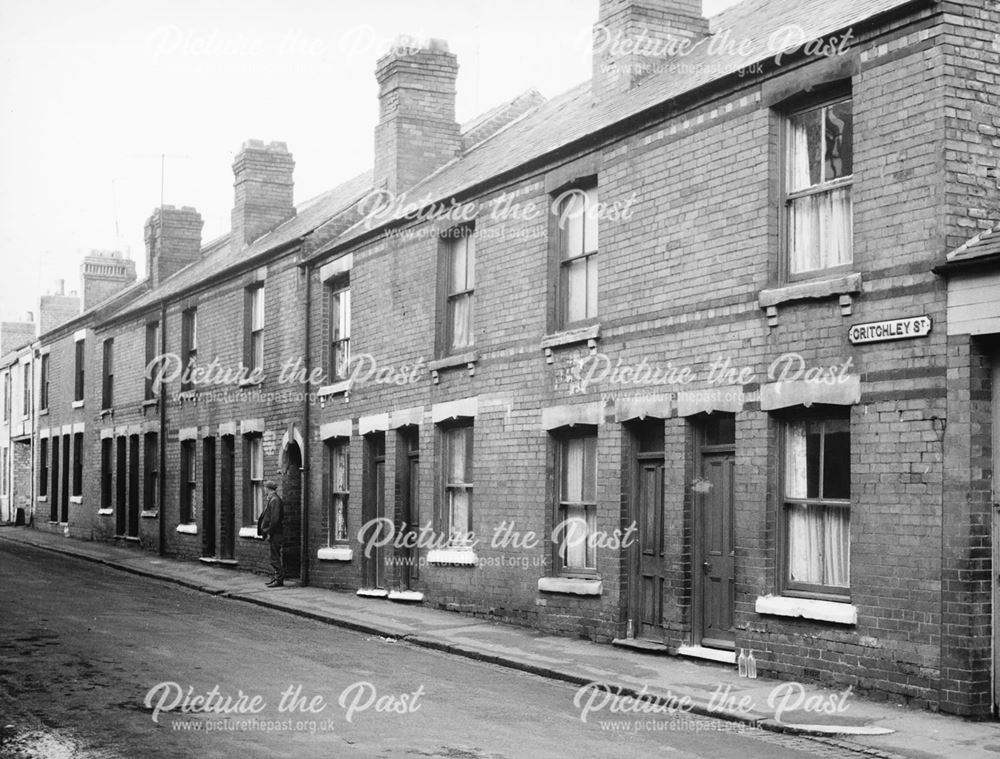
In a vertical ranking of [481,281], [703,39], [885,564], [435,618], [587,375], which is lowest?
[435,618]

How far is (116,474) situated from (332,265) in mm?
15172

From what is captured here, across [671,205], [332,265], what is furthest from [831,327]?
[332,265]

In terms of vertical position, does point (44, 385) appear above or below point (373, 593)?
above

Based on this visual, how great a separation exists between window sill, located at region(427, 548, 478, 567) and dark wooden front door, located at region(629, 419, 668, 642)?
11.6 feet

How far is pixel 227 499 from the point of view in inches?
1059

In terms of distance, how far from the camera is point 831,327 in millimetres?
11500

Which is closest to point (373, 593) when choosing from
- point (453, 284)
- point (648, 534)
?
point (453, 284)

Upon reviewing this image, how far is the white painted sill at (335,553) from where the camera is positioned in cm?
2131

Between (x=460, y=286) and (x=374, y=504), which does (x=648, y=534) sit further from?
(x=374, y=504)

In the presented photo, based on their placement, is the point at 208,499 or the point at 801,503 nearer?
the point at 801,503

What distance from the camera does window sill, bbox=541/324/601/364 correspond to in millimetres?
14906

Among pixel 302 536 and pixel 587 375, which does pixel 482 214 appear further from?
pixel 302 536

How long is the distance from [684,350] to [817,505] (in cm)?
245

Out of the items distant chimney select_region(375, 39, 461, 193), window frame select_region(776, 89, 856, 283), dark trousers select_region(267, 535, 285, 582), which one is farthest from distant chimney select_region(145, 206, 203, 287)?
window frame select_region(776, 89, 856, 283)
